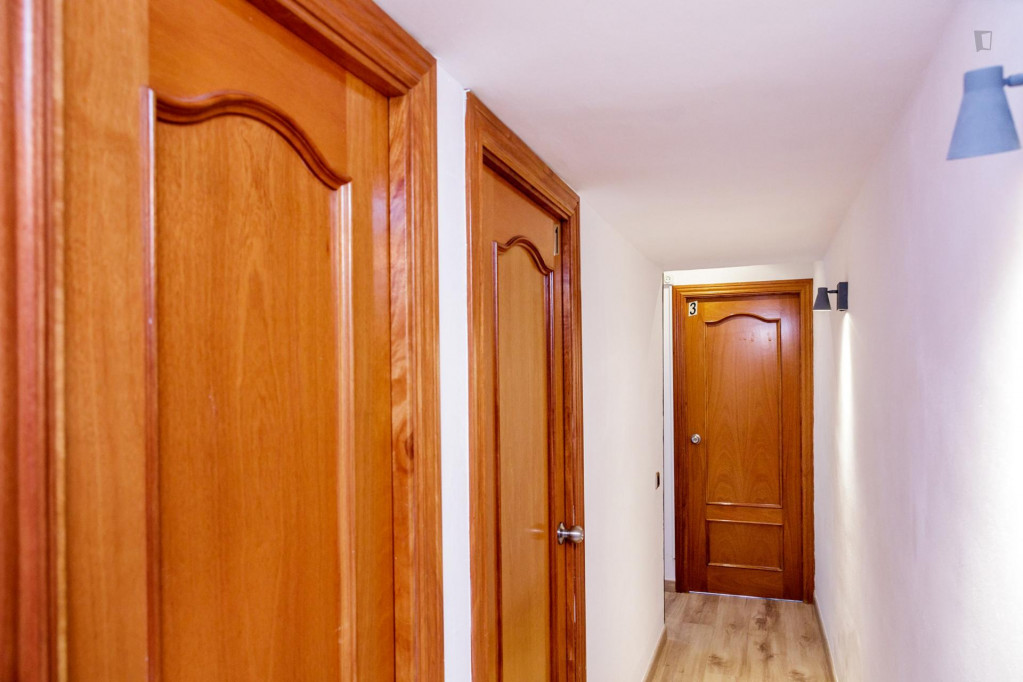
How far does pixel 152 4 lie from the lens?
2.55ft

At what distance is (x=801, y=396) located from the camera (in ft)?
15.8

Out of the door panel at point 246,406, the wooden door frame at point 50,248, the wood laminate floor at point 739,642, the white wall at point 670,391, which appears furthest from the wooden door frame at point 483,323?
the white wall at point 670,391

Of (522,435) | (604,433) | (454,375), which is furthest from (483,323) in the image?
(604,433)

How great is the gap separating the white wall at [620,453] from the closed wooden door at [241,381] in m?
1.45

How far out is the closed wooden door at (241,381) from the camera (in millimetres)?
706

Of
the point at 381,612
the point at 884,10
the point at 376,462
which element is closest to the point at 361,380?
the point at 376,462

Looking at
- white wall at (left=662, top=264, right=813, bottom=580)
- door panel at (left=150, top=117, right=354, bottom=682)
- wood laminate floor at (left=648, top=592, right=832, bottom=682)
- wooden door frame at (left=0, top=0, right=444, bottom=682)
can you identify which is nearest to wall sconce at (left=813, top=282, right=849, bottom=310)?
white wall at (left=662, top=264, right=813, bottom=580)

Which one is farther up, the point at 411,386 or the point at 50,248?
the point at 50,248

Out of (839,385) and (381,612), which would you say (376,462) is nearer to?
(381,612)

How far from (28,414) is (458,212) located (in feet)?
3.22

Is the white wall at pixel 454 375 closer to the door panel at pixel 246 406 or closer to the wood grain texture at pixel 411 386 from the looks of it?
the wood grain texture at pixel 411 386

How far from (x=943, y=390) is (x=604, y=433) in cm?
158

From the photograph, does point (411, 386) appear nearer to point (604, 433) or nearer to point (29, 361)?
point (29, 361)

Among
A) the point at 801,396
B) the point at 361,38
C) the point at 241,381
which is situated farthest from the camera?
the point at 801,396
